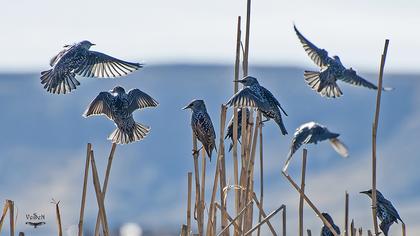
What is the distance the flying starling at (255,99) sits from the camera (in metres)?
9.75

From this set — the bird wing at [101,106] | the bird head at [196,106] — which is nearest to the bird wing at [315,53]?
the bird head at [196,106]

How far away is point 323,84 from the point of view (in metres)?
12.1

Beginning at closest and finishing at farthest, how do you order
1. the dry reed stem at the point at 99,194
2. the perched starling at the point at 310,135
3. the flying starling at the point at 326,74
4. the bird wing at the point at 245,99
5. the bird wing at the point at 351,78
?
the dry reed stem at the point at 99,194 → the bird wing at the point at 245,99 → the perched starling at the point at 310,135 → the flying starling at the point at 326,74 → the bird wing at the point at 351,78

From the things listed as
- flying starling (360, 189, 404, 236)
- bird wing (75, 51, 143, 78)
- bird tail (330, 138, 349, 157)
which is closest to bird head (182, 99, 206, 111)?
bird wing (75, 51, 143, 78)

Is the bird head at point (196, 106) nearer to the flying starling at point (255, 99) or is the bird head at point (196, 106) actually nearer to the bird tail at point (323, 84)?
the flying starling at point (255, 99)

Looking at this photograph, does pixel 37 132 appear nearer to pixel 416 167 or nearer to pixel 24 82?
pixel 24 82

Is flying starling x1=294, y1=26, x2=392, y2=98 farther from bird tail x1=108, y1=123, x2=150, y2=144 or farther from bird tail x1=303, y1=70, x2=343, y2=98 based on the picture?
bird tail x1=108, y1=123, x2=150, y2=144

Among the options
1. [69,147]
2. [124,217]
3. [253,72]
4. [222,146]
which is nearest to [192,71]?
[253,72]

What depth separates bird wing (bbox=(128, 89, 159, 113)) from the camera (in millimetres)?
10389

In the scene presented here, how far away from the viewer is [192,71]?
9888cm

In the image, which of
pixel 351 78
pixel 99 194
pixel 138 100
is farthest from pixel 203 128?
pixel 351 78

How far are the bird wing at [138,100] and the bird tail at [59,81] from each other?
0.50 m

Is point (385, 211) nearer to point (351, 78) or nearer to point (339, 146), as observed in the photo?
point (351, 78)

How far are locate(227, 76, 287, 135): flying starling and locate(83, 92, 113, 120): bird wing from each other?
3.44 feet
